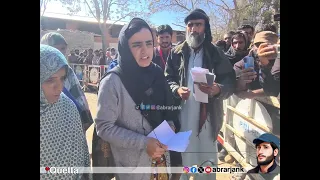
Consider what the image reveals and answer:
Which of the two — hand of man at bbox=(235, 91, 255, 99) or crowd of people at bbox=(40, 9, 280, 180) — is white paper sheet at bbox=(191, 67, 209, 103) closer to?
crowd of people at bbox=(40, 9, 280, 180)

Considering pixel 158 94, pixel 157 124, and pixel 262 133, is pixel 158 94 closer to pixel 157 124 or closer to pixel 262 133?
pixel 157 124

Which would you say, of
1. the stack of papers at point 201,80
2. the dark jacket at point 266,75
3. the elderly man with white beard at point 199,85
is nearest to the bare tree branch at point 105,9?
the elderly man with white beard at point 199,85

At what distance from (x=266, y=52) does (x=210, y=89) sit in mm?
529

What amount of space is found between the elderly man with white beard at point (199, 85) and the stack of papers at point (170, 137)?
42 millimetres

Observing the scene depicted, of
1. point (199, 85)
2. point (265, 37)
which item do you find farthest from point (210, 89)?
point (265, 37)

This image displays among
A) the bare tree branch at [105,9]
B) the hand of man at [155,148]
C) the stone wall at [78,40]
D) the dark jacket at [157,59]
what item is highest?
the bare tree branch at [105,9]

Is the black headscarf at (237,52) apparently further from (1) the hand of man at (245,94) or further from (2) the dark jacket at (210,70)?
(1) the hand of man at (245,94)

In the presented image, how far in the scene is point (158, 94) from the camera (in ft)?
7.32

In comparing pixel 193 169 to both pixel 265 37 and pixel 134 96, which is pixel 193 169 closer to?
pixel 134 96

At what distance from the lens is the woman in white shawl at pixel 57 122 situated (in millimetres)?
2191

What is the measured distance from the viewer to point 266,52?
89.0 inches
